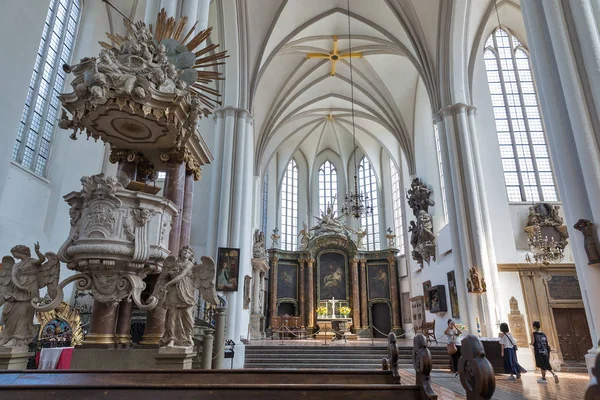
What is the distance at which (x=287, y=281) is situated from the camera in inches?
870

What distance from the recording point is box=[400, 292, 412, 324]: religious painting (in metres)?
20.6

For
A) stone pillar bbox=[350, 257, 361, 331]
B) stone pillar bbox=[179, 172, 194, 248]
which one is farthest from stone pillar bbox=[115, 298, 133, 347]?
stone pillar bbox=[350, 257, 361, 331]

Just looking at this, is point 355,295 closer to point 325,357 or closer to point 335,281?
point 335,281

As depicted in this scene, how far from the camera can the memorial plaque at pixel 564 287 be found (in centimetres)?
1141

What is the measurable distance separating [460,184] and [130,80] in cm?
1002

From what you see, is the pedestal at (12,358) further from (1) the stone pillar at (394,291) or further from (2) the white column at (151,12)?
(1) the stone pillar at (394,291)

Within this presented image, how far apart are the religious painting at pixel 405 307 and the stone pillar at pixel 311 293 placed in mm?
4707

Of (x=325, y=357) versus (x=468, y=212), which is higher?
(x=468, y=212)

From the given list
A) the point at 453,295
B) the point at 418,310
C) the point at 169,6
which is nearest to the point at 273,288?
the point at 418,310

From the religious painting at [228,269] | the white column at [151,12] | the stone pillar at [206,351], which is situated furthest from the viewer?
the religious painting at [228,269]

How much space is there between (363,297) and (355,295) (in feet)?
1.45

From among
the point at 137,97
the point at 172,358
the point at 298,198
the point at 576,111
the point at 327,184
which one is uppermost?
the point at 327,184

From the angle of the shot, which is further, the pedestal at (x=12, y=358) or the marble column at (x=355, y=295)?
the marble column at (x=355, y=295)

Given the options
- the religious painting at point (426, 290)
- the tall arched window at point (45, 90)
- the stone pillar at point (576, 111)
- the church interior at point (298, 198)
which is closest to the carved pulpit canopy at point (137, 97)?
the church interior at point (298, 198)
